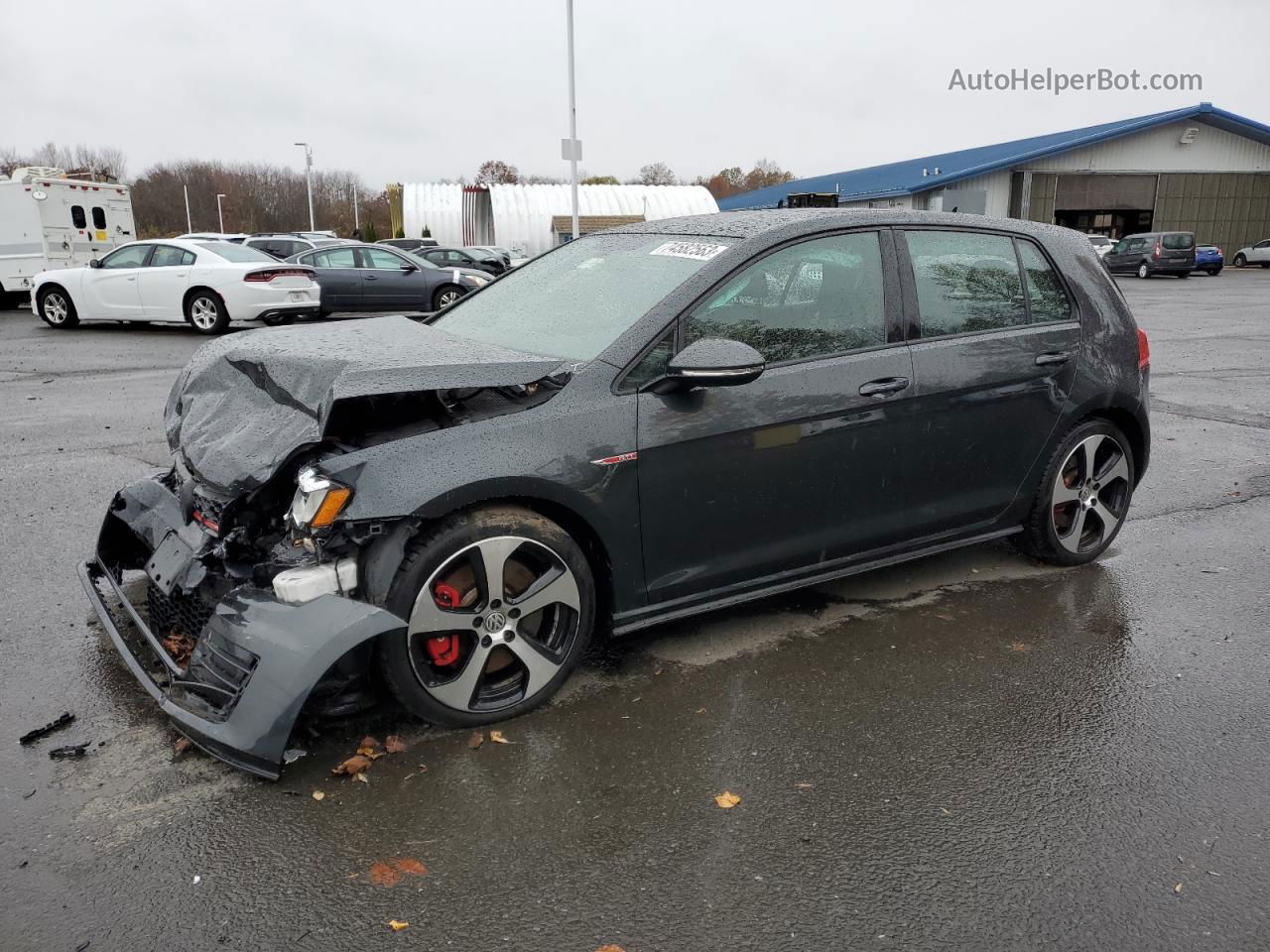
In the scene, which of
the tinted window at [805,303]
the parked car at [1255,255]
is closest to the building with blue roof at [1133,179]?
the parked car at [1255,255]

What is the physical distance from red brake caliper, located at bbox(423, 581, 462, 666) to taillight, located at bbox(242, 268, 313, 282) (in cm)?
1325

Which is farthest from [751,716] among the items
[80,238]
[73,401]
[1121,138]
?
[1121,138]

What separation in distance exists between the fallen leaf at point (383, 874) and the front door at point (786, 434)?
1.35 meters

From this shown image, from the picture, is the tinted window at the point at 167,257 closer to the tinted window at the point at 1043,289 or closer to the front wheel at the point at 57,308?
the front wheel at the point at 57,308

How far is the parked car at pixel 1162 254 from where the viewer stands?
114 feet

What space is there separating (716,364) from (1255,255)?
48067 millimetres

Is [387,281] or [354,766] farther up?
[387,281]

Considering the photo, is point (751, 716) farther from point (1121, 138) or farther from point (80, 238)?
point (1121, 138)

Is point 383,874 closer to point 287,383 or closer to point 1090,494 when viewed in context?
point 287,383

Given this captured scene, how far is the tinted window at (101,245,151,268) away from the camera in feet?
51.2

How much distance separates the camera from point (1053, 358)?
449 cm

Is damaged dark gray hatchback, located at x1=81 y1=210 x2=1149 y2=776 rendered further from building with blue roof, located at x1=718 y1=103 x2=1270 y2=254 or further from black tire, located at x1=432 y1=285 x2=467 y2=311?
building with blue roof, located at x1=718 y1=103 x2=1270 y2=254

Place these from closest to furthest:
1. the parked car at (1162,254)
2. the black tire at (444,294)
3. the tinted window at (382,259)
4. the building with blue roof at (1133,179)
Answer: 1. the tinted window at (382,259)
2. the black tire at (444,294)
3. the parked car at (1162,254)
4. the building with blue roof at (1133,179)

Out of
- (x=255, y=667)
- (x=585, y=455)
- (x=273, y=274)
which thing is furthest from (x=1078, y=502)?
(x=273, y=274)
